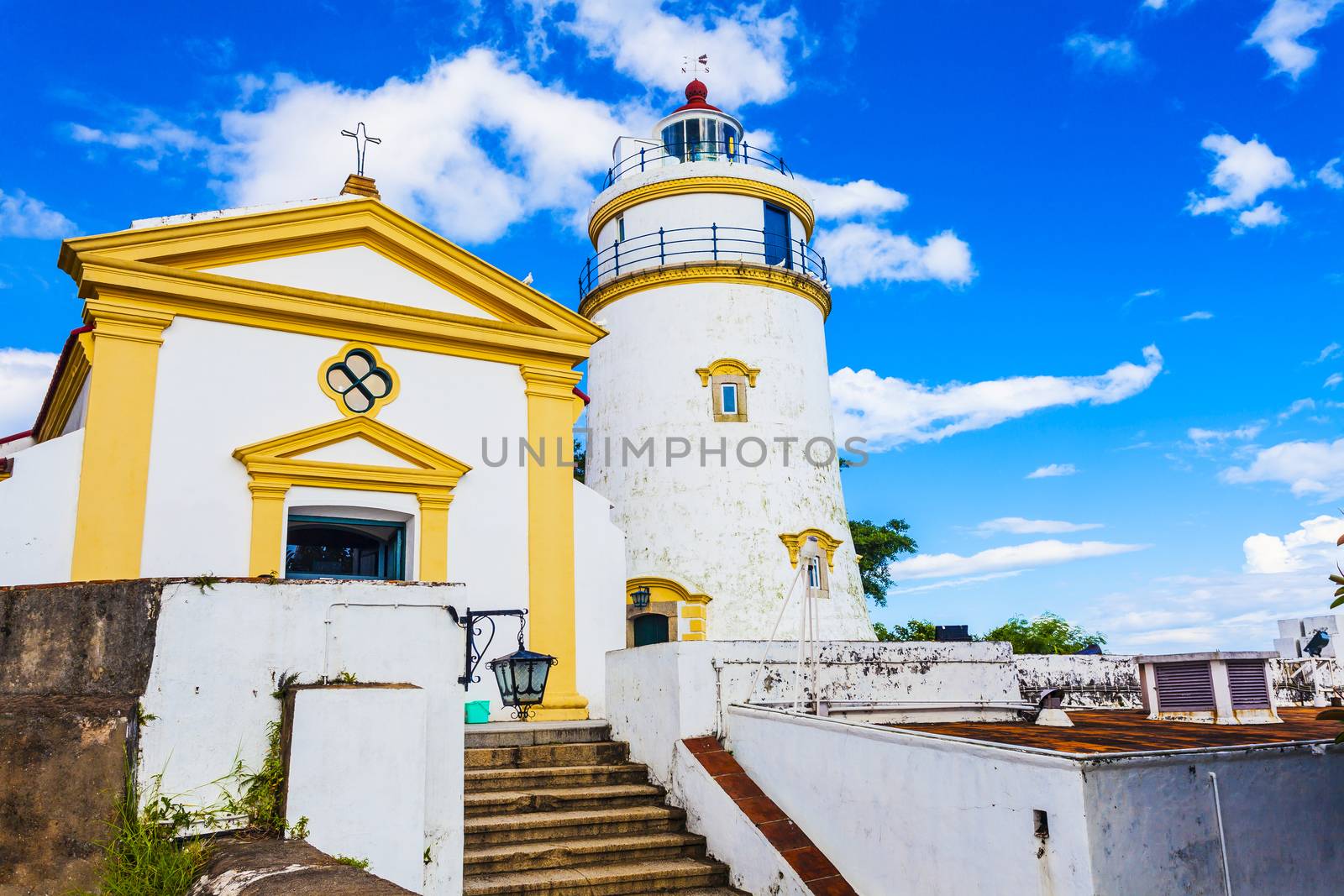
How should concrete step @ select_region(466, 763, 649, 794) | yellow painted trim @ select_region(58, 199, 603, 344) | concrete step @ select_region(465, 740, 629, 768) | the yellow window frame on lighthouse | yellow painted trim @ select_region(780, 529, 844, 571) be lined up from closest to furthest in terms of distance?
concrete step @ select_region(466, 763, 649, 794) < concrete step @ select_region(465, 740, 629, 768) < yellow painted trim @ select_region(58, 199, 603, 344) < yellow painted trim @ select_region(780, 529, 844, 571) < the yellow window frame on lighthouse

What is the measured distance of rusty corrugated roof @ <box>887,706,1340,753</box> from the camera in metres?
6.53

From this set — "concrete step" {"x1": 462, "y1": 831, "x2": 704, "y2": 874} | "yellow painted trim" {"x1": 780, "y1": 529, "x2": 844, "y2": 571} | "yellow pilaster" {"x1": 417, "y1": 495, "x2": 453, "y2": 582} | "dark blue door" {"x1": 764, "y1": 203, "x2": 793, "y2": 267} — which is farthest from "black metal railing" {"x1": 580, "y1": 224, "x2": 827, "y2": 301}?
"concrete step" {"x1": 462, "y1": 831, "x2": 704, "y2": 874}

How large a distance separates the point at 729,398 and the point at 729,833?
37.9 feet

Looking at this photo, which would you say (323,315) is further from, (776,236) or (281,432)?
(776,236)

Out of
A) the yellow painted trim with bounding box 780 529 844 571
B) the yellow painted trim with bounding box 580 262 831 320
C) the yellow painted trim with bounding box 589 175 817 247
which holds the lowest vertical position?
the yellow painted trim with bounding box 780 529 844 571

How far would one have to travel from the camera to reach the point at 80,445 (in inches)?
394

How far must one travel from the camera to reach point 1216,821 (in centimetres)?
557

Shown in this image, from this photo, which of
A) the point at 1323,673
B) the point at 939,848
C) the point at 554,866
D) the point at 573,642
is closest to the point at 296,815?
the point at 554,866

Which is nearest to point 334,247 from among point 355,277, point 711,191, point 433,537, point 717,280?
point 355,277

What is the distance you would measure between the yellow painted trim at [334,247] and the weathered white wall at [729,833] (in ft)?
20.5

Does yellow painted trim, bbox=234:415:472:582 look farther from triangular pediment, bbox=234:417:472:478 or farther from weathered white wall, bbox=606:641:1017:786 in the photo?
weathered white wall, bbox=606:641:1017:786

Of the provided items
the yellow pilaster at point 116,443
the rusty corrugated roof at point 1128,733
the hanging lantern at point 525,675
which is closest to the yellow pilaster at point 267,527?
the yellow pilaster at point 116,443

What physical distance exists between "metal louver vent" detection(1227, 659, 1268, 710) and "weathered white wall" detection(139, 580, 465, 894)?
761cm

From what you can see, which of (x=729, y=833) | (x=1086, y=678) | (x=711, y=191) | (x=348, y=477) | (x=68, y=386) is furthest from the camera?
(x=711, y=191)
